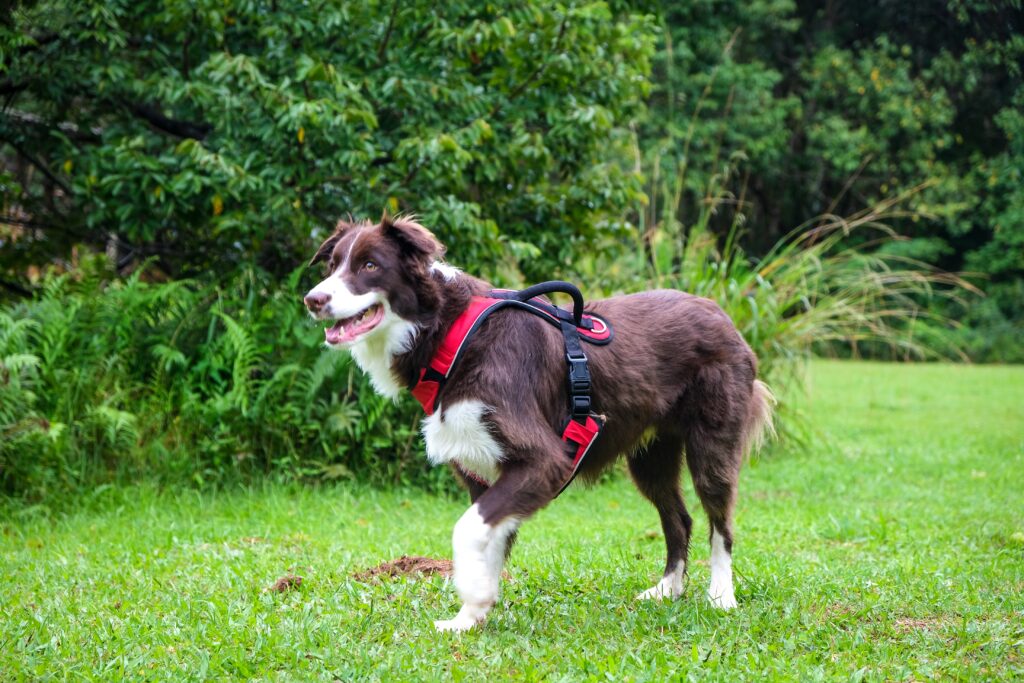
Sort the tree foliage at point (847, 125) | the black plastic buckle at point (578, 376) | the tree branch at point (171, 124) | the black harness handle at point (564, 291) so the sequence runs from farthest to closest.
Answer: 1. the tree foliage at point (847, 125)
2. the tree branch at point (171, 124)
3. the black harness handle at point (564, 291)
4. the black plastic buckle at point (578, 376)

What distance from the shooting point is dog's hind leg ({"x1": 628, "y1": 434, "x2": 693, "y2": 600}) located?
479cm

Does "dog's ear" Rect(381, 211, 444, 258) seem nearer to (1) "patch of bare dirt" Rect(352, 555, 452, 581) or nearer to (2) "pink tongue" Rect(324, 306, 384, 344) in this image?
(2) "pink tongue" Rect(324, 306, 384, 344)

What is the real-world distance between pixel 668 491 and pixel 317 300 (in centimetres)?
219

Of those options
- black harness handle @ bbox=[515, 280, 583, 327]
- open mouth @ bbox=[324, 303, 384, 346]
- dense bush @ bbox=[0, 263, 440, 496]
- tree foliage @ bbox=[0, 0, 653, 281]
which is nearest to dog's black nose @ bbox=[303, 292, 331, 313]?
open mouth @ bbox=[324, 303, 384, 346]

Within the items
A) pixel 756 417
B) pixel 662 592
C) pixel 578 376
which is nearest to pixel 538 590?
pixel 662 592

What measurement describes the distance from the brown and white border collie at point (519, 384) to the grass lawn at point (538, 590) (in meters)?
0.38

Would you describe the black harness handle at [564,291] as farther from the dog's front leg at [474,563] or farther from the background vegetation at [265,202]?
the background vegetation at [265,202]

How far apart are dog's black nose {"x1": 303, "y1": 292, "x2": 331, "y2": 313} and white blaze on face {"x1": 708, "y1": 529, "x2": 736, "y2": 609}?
2.29 meters

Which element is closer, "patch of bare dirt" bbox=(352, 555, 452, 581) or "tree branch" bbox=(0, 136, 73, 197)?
"patch of bare dirt" bbox=(352, 555, 452, 581)

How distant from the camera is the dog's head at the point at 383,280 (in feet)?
12.9

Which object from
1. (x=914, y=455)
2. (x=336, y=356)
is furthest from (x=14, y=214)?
(x=914, y=455)

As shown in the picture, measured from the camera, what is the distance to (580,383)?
13.6ft

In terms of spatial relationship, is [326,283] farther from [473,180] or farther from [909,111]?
[909,111]

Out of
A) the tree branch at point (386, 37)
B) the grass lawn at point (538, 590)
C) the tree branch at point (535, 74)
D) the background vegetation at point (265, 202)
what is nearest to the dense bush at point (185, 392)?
the background vegetation at point (265, 202)
